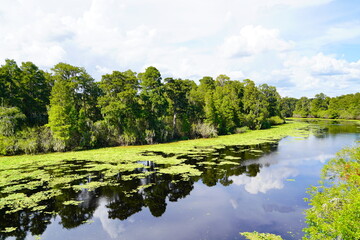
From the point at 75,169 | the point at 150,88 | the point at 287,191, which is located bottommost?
the point at 287,191

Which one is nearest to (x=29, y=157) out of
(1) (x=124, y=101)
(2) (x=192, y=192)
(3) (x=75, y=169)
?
(3) (x=75, y=169)

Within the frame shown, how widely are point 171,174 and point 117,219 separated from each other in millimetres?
9723

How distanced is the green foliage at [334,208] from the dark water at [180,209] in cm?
A: 88

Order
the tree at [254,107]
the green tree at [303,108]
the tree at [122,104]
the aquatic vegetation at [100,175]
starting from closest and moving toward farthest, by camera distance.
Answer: the aquatic vegetation at [100,175], the tree at [122,104], the tree at [254,107], the green tree at [303,108]

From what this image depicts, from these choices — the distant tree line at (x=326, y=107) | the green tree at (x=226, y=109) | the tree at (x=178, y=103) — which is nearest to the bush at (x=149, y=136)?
the tree at (x=178, y=103)

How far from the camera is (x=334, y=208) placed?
13586mm

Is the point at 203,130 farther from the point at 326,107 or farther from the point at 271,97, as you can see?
the point at 326,107

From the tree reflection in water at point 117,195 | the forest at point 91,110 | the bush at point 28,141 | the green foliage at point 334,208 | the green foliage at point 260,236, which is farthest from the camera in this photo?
the forest at point 91,110

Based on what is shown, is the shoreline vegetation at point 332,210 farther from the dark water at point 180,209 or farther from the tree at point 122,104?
the tree at point 122,104

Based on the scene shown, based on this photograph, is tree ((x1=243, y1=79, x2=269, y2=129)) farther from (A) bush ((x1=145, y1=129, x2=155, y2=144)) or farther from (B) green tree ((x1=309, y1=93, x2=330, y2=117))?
(B) green tree ((x1=309, y1=93, x2=330, y2=117))

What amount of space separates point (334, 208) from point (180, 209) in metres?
10.6

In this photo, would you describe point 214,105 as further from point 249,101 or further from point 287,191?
point 287,191

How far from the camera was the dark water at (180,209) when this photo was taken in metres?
13.6

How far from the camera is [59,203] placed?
688 inches
